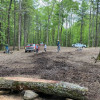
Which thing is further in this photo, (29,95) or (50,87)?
(50,87)

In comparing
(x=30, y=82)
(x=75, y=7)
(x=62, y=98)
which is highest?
(x=75, y=7)

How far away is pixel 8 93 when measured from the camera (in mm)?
4594

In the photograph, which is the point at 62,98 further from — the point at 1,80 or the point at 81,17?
the point at 81,17

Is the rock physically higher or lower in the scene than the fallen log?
lower

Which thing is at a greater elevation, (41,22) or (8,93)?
(41,22)

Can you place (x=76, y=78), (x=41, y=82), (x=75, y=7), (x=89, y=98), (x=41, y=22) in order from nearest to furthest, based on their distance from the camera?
(x=89, y=98) < (x=41, y=82) < (x=76, y=78) < (x=75, y=7) < (x=41, y=22)

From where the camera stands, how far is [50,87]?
4262 mm

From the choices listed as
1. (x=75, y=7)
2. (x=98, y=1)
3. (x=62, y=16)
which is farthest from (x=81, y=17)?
(x=98, y=1)

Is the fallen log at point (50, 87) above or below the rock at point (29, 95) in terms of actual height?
above

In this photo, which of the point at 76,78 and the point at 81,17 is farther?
the point at 81,17

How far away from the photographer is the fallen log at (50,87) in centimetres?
396

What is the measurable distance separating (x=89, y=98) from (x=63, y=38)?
163ft

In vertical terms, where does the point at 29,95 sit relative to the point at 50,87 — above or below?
below

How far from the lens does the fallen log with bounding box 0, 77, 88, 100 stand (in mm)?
3963
